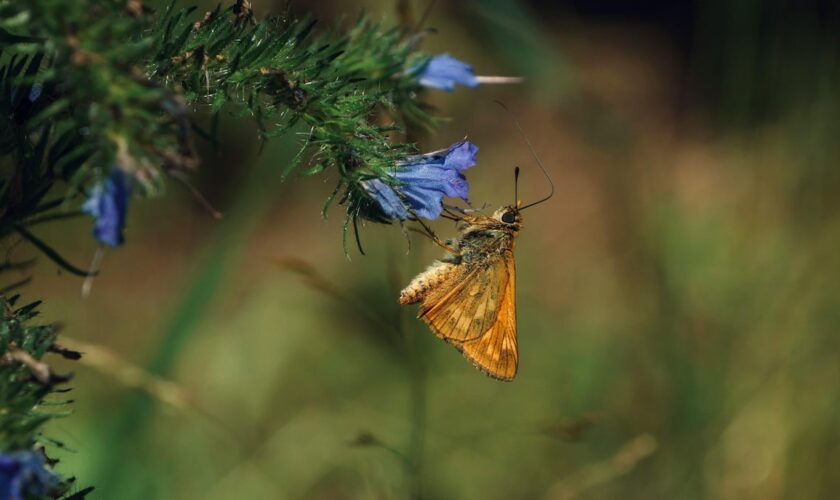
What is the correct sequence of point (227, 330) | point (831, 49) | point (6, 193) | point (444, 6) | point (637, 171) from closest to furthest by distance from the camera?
point (6, 193) < point (637, 171) < point (227, 330) < point (831, 49) < point (444, 6)

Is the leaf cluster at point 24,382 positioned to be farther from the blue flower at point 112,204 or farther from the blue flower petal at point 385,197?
the blue flower petal at point 385,197

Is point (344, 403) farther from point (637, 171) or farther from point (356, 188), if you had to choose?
point (356, 188)

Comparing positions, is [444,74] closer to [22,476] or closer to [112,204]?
[112,204]

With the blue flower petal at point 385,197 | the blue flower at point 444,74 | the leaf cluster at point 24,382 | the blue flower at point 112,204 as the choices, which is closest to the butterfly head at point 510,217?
the blue flower petal at point 385,197

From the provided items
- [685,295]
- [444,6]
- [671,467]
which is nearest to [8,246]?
[671,467]

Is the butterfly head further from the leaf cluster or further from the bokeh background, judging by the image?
the leaf cluster

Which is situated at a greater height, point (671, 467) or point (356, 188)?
point (356, 188)
